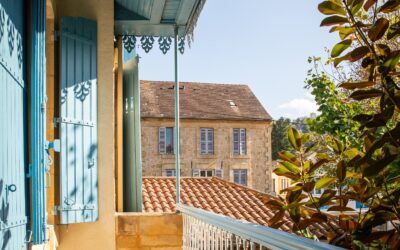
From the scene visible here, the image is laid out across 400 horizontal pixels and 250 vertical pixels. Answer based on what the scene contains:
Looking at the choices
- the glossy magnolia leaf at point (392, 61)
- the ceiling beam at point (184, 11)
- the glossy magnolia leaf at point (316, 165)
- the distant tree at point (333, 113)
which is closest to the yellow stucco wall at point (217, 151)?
the distant tree at point (333, 113)

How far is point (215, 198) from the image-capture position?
8633mm

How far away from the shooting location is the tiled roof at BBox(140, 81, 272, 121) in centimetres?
2320

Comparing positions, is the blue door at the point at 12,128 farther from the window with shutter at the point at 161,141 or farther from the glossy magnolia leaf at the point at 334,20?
the window with shutter at the point at 161,141

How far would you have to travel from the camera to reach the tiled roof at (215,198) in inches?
313

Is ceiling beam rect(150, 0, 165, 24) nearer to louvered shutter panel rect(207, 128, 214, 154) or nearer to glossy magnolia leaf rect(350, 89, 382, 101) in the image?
glossy magnolia leaf rect(350, 89, 382, 101)

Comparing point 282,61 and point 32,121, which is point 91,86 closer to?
point 32,121

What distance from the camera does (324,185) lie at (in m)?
1.85

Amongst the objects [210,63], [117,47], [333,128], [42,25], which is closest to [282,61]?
[210,63]

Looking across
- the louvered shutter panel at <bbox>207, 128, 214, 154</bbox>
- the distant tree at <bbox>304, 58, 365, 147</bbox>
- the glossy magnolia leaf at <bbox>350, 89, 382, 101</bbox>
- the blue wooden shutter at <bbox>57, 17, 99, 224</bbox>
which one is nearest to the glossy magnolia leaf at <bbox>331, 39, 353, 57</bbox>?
the glossy magnolia leaf at <bbox>350, 89, 382, 101</bbox>

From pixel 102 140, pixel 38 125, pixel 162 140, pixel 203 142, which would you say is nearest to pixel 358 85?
pixel 38 125

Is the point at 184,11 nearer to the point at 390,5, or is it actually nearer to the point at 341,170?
the point at 341,170

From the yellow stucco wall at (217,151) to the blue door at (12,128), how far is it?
774 inches

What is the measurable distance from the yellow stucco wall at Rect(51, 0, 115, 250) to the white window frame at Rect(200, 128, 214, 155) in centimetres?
1896

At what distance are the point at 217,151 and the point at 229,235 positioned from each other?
823 inches
